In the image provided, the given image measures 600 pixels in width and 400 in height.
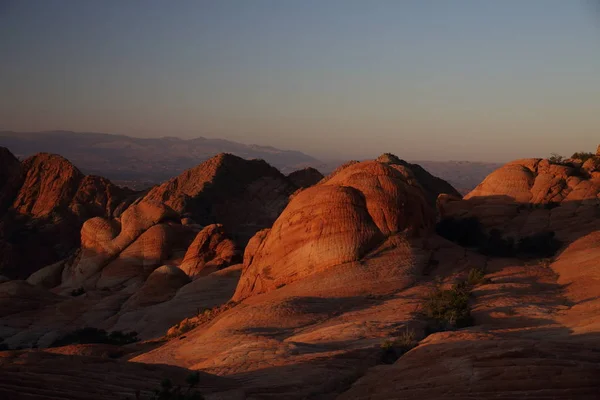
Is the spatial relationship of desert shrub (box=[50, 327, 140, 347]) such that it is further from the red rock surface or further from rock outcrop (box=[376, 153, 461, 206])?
rock outcrop (box=[376, 153, 461, 206])

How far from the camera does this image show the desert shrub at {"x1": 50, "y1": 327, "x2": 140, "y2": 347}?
85.4ft

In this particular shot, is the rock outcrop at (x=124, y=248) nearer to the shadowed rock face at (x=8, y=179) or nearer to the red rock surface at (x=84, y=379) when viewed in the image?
the red rock surface at (x=84, y=379)

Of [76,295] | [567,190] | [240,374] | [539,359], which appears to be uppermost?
[567,190]

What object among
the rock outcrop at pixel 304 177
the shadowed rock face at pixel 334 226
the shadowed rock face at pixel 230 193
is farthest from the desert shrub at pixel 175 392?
the rock outcrop at pixel 304 177

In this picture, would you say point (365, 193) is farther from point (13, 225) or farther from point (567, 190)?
point (13, 225)

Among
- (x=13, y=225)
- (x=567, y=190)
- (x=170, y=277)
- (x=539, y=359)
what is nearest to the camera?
(x=539, y=359)

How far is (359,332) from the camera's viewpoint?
643 inches

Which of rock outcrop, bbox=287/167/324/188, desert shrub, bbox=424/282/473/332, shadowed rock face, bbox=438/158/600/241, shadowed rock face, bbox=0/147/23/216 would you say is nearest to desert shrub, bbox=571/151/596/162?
shadowed rock face, bbox=438/158/600/241

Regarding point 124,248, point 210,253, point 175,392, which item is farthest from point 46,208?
point 175,392

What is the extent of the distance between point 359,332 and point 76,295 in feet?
85.2

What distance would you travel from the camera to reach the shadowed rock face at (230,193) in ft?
202

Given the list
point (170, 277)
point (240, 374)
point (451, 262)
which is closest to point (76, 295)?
point (170, 277)

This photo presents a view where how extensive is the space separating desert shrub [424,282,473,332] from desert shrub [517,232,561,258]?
7.93m

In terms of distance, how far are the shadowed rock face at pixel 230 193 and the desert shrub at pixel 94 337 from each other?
30498 mm
